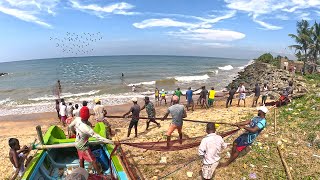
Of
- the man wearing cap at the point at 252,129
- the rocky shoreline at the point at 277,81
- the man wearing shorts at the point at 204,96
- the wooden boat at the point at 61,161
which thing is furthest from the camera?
the rocky shoreline at the point at 277,81

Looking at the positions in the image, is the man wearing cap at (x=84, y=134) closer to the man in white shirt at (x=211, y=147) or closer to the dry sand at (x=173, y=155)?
the dry sand at (x=173, y=155)

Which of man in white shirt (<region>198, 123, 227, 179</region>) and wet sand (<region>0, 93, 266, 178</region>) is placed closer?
man in white shirt (<region>198, 123, 227, 179</region>)

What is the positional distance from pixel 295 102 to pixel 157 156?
28.6 feet

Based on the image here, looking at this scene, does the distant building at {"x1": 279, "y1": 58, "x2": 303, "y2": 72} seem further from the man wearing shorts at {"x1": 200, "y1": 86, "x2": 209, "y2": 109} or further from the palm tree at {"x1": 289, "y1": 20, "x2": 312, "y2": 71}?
the man wearing shorts at {"x1": 200, "y1": 86, "x2": 209, "y2": 109}

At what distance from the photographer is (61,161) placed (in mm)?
7992

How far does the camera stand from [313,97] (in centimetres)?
1325

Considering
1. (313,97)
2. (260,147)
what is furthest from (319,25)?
(260,147)

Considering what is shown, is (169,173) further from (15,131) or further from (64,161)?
(15,131)

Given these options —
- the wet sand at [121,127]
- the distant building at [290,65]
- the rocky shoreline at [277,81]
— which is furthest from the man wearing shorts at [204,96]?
the distant building at [290,65]

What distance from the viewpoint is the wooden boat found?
620cm

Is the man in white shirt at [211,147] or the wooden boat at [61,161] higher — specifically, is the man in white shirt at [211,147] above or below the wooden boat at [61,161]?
above

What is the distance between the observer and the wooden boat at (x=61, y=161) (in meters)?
6.20

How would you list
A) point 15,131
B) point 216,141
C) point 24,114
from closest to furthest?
point 216,141, point 15,131, point 24,114

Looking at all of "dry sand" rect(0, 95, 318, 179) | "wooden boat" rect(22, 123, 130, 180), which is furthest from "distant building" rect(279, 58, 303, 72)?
"wooden boat" rect(22, 123, 130, 180)
